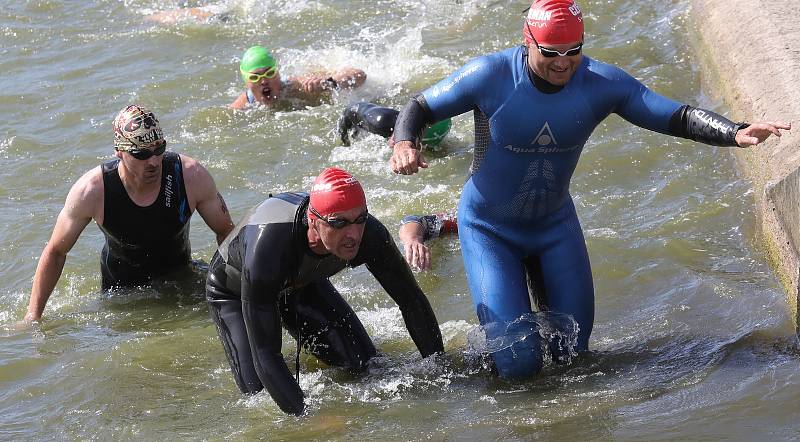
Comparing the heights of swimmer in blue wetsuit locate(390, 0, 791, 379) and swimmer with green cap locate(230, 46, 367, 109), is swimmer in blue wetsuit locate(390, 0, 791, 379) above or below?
below

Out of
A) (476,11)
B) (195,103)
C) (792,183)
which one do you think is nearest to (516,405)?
(792,183)

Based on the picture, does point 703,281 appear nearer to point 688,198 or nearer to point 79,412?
point 688,198

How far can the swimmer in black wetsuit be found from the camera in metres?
4.81

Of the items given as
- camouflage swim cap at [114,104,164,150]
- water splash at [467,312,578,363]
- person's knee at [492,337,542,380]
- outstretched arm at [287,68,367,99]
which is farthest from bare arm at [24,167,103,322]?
outstretched arm at [287,68,367,99]

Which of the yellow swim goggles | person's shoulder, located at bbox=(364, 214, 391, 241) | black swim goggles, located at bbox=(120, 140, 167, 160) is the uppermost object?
the yellow swim goggles

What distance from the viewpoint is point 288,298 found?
18.8 ft

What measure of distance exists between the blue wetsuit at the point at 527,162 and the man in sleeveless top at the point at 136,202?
5.54 feet

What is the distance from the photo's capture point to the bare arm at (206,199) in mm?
6559

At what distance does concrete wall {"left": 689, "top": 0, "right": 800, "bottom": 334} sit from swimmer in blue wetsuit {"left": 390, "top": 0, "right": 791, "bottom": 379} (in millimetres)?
996

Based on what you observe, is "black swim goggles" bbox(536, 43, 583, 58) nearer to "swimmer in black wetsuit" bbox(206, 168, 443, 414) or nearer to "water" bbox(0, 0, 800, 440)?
"swimmer in black wetsuit" bbox(206, 168, 443, 414)

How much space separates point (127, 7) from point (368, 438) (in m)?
11.1

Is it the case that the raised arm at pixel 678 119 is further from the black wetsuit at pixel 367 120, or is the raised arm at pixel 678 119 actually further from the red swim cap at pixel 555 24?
the black wetsuit at pixel 367 120

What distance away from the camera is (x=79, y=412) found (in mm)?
5738

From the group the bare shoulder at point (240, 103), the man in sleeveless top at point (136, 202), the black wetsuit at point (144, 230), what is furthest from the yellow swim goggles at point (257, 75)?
the man in sleeveless top at point (136, 202)
